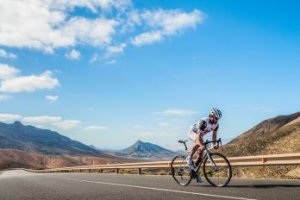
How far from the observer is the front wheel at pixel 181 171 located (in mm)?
13473

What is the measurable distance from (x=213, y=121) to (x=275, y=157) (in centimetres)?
424

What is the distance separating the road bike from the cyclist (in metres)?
0.15

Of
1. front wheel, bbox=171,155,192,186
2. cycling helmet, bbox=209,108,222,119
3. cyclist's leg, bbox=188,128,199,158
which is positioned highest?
cycling helmet, bbox=209,108,222,119

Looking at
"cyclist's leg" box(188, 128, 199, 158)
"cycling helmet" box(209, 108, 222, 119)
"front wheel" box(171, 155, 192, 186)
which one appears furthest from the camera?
"front wheel" box(171, 155, 192, 186)

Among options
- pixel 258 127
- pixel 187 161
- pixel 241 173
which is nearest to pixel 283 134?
pixel 241 173

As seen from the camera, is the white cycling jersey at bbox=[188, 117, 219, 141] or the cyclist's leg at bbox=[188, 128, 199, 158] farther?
the cyclist's leg at bbox=[188, 128, 199, 158]

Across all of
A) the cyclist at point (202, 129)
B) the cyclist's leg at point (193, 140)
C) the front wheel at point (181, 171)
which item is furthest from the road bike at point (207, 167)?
the cyclist's leg at point (193, 140)

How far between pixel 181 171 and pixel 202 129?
83.7 inches

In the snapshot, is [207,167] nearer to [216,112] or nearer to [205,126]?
[205,126]

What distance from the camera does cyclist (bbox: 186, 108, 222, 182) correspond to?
11836 millimetres

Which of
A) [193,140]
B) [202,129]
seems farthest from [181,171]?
[202,129]

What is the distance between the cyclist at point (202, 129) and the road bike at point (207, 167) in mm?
150

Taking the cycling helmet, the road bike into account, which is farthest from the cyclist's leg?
the cycling helmet

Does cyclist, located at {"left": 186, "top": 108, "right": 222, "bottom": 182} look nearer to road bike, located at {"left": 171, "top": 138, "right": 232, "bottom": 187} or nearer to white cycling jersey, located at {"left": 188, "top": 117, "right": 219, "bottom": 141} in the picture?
white cycling jersey, located at {"left": 188, "top": 117, "right": 219, "bottom": 141}
